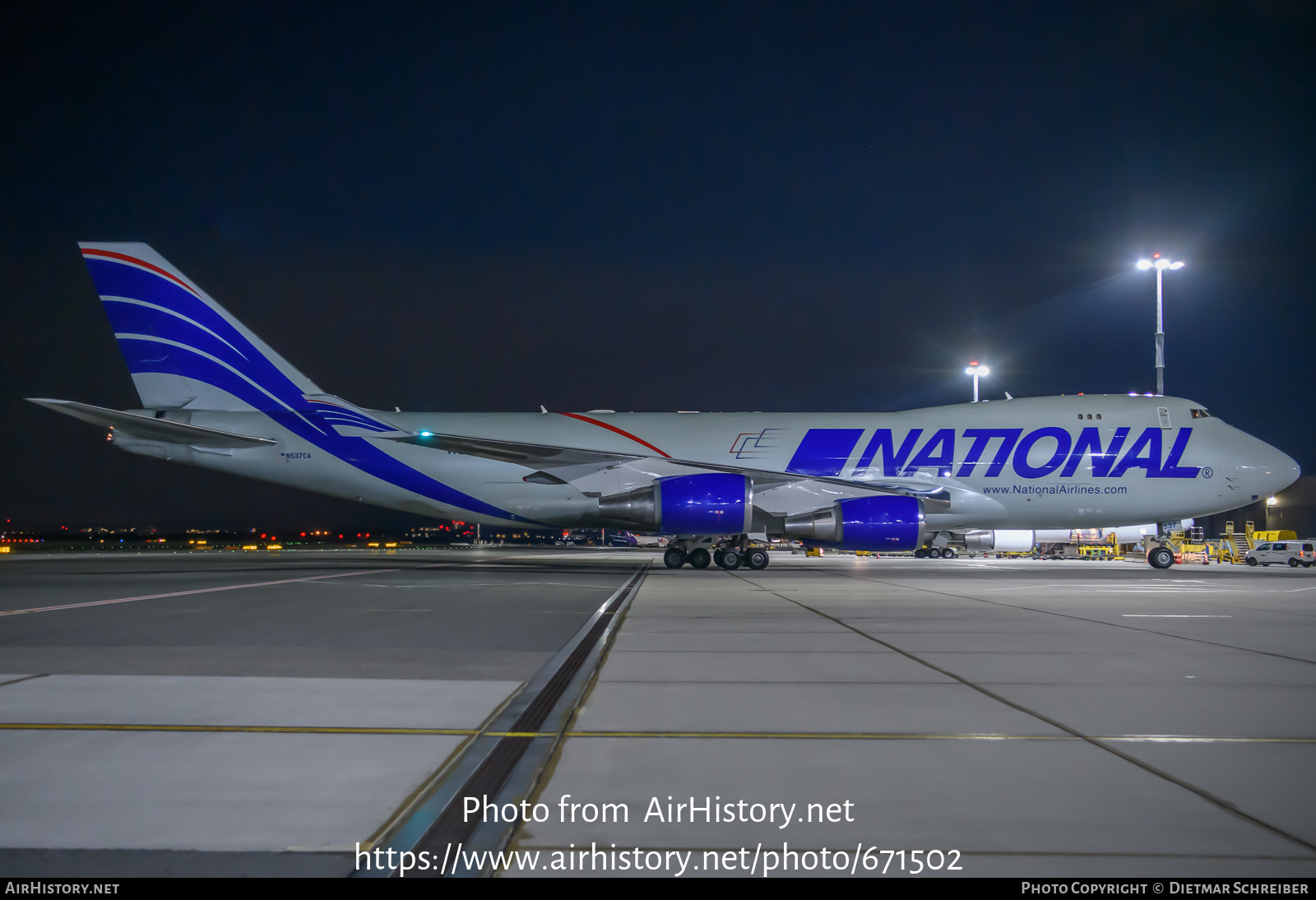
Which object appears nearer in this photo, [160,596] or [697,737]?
[697,737]

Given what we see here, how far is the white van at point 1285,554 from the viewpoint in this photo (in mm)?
28125

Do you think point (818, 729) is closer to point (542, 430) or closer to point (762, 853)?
point (762, 853)

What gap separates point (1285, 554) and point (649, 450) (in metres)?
24.8

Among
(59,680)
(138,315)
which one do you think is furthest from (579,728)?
(138,315)

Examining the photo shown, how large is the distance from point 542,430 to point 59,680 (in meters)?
18.3

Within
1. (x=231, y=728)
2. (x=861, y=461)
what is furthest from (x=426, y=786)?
(x=861, y=461)

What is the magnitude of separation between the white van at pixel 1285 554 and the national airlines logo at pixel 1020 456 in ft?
34.8

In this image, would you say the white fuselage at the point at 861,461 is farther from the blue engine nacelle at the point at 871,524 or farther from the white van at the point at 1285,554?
the white van at the point at 1285,554

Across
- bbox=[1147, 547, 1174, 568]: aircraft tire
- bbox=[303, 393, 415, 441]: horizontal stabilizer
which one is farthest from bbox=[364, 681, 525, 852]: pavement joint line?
bbox=[1147, 547, 1174, 568]: aircraft tire

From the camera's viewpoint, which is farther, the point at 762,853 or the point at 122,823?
the point at 122,823

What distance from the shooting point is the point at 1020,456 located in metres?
22.0

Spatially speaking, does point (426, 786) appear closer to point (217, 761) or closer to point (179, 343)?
point (217, 761)

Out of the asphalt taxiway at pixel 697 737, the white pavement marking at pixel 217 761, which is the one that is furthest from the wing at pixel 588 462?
the white pavement marking at pixel 217 761

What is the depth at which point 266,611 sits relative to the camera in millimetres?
10141
